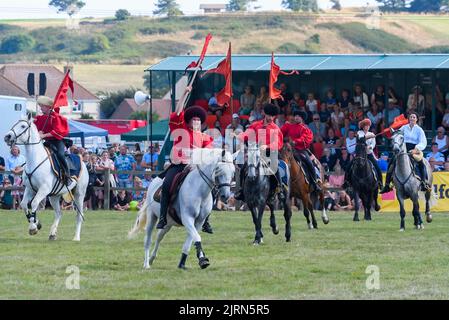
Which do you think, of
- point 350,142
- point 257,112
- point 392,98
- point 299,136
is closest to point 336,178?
point 350,142

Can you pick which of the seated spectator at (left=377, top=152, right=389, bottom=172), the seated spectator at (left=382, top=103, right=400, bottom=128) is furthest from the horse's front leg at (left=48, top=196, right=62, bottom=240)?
the seated spectator at (left=382, top=103, right=400, bottom=128)

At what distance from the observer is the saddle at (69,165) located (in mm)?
21984

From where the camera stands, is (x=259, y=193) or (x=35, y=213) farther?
(x=35, y=213)

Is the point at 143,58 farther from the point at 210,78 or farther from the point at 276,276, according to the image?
the point at 276,276

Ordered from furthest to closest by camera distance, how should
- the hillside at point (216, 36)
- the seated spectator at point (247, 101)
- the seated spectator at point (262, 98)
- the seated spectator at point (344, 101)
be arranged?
the hillside at point (216, 36) → the seated spectator at point (247, 101) → the seated spectator at point (262, 98) → the seated spectator at point (344, 101)

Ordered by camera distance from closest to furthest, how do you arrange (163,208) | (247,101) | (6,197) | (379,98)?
(163,208), (6,197), (379,98), (247,101)

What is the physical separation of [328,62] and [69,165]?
50.0 feet

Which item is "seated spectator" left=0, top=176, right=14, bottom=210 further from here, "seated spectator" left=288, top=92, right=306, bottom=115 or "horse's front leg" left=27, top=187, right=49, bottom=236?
"horse's front leg" left=27, top=187, right=49, bottom=236

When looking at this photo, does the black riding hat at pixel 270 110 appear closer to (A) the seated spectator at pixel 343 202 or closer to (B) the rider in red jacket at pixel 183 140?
(B) the rider in red jacket at pixel 183 140

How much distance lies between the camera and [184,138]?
16641mm

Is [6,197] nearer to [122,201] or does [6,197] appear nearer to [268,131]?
[122,201]

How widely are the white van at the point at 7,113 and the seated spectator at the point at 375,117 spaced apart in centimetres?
1151

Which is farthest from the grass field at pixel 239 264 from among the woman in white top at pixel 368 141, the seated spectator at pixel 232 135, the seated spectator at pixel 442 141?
the seated spectator at pixel 442 141

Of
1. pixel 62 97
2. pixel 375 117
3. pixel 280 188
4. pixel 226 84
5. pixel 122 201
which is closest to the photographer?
pixel 280 188
